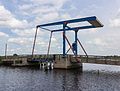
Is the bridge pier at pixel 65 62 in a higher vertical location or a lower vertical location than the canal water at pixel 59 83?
higher

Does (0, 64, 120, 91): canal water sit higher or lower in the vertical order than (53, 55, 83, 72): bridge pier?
lower

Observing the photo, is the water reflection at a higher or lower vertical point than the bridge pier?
lower

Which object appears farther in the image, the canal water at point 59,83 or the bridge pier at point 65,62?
the bridge pier at point 65,62

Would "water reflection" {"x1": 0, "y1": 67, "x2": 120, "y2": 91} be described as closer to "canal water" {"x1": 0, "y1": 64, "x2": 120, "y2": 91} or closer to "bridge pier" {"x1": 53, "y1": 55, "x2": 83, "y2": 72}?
"canal water" {"x1": 0, "y1": 64, "x2": 120, "y2": 91}

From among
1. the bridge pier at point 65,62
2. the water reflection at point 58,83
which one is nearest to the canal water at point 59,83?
the water reflection at point 58,83

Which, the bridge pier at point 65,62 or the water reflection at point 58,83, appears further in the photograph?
the bridge pier at point 65,62

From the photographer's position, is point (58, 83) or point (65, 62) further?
point (65, 62)

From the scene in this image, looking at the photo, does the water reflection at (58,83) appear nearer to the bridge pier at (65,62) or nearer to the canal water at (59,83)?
the canal water at (59,83)

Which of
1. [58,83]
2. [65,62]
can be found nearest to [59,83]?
[58,83]

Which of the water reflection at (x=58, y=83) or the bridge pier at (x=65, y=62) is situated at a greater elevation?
the bridge pier at (x=65, y=62)

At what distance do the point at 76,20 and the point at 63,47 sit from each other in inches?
338

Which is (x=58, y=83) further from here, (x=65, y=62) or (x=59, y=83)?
(x=65, y=62)

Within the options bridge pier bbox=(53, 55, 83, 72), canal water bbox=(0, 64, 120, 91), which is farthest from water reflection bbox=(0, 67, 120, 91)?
bridge pier bbox=(53, 55, 83, 72)

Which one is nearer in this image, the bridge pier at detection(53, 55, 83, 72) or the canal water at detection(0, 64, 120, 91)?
the canal water at detection(0, 64, 120, 91)
